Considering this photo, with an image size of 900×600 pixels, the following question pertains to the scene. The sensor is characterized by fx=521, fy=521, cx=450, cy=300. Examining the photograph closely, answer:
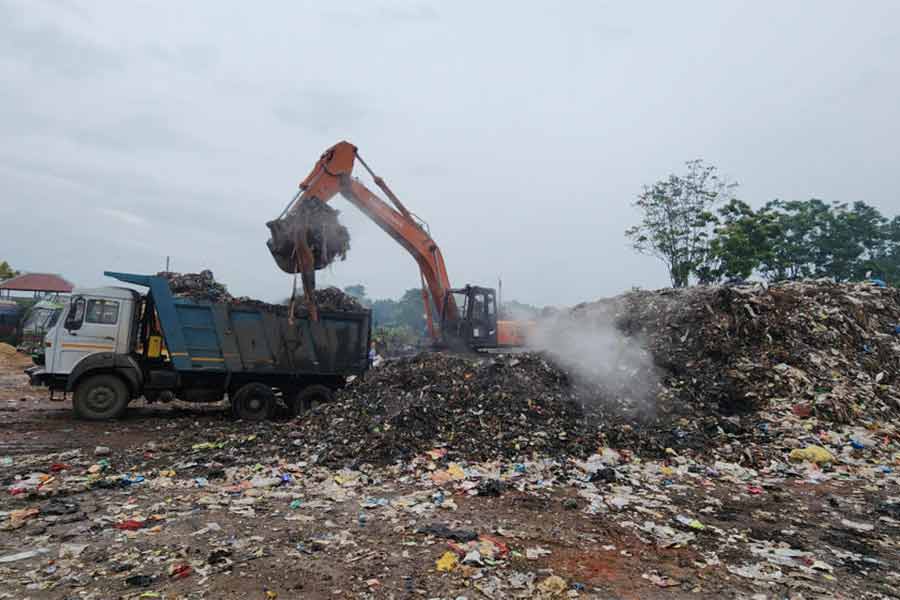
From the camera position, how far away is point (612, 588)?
3178 mm

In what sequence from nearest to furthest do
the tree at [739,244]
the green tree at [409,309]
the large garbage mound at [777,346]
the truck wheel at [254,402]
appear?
the large garbage mound at [777,346] < the truck wheel at [254,402] < the tree at [739,244] < the green tree at [409,309]

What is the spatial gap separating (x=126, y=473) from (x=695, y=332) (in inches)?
329

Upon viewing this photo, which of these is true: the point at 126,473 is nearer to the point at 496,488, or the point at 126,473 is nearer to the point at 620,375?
the point at 496,488

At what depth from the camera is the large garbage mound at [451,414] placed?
6047 mm

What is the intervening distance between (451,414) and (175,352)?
4457 mm

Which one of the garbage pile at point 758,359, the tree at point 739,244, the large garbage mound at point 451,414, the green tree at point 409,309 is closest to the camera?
the large garbage mound at point 451,414

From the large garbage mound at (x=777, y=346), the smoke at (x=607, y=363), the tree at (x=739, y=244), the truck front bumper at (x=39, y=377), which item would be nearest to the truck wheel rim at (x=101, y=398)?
the truck front bumper at (x=39, y=377)

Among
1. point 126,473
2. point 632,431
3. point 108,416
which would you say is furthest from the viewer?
point 108,416

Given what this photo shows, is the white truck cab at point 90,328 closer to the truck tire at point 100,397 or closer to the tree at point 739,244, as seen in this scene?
the truck tire at point 100,397

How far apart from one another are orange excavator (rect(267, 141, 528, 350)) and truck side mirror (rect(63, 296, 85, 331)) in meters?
3.49

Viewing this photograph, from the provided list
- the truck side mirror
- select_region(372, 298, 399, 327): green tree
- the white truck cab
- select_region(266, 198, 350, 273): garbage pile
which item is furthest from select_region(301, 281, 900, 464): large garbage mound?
select_region(372, 298, 399, 327): green tree

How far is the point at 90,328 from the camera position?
787 cm

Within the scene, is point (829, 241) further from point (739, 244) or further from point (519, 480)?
point (519, 480)

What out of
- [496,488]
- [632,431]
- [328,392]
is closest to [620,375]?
[632,431]
